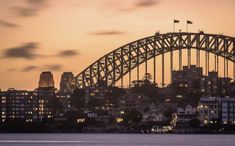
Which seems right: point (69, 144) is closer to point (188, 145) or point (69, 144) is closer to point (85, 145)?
point (85, 145)

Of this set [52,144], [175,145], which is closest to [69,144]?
[52,144]


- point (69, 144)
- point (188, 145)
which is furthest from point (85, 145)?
point (188, 145)

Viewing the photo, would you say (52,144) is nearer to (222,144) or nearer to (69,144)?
(69,144)

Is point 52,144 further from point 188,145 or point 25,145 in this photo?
point 188,145

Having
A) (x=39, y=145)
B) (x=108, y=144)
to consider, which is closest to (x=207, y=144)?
(x=108, y=144)

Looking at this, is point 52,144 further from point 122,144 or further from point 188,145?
point 188,145
